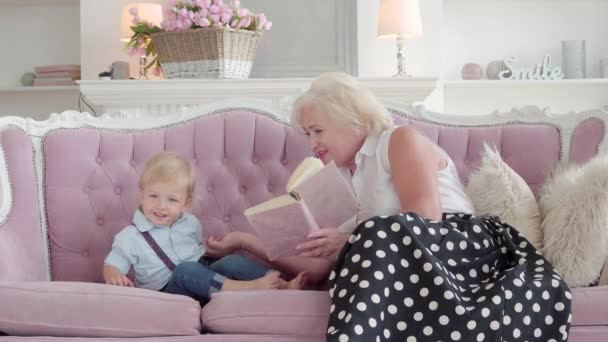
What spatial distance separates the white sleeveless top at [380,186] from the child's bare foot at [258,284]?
0.79ft

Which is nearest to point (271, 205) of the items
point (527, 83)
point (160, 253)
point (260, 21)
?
point (160, 253)

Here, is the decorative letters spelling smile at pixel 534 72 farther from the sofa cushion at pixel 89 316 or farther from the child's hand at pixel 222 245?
the sofa cushion at pixel 89 316

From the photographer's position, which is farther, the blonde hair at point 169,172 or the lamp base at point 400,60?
the lamp base at point 400,60

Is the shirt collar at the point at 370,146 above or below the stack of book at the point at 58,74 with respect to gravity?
below

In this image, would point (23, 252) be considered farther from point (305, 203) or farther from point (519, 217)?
point (519, 217)

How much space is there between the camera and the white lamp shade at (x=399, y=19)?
152 inches

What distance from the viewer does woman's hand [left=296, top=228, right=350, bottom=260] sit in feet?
7.26

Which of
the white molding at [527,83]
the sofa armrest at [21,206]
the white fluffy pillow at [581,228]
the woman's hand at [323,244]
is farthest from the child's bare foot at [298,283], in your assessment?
the white molding at [527,83]

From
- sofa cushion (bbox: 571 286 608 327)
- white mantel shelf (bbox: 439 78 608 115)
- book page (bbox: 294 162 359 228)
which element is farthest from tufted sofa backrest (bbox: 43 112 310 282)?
white mantel shelf (bbox: 439 78 608 115)

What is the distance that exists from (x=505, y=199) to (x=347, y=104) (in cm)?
52

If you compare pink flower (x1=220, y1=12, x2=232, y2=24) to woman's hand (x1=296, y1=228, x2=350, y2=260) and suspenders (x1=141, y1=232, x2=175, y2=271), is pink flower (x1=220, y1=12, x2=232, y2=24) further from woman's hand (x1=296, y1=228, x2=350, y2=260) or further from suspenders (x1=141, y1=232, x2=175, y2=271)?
woman's hand (x1=296, y1=228, x2=350, y2=260)

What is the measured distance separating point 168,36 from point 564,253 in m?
2.00

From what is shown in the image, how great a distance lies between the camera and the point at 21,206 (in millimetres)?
2689

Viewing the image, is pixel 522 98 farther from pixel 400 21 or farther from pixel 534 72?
pixel 400 21
